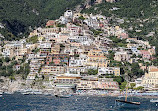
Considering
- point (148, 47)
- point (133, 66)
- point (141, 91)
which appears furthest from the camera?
point (148, 47)

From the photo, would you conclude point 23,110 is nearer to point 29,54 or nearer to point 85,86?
point 85,86

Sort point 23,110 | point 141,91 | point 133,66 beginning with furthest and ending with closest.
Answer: point 133,66
point 141,91
point 23,110

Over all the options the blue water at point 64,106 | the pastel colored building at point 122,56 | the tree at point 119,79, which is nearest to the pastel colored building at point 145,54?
the pastel colored building at point 122,56

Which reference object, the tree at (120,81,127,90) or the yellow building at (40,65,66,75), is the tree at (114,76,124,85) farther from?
the yellow building at (40,65,66,75)

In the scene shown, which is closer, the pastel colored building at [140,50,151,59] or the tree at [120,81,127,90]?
the tree at [120,81,127,90]

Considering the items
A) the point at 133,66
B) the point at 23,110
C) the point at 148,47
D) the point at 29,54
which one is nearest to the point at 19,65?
the point at 29,54

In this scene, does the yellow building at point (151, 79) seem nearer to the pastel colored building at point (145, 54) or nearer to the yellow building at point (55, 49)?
the pastel colored building at point (145, 54)

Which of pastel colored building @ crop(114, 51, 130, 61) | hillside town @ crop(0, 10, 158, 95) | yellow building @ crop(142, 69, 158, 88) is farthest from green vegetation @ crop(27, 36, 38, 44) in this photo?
yellow building @ crop(142, 69, 158, 88)
